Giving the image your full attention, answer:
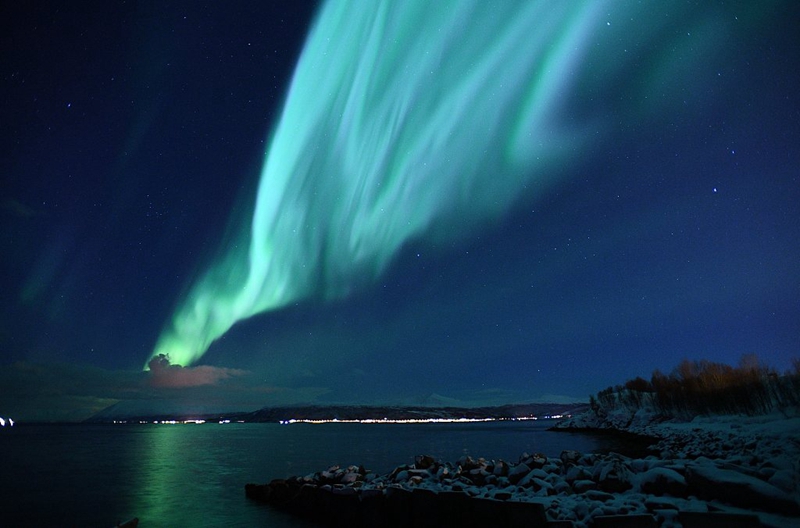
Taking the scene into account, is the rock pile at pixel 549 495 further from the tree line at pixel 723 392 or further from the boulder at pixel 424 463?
the tree line at pixel 723 392

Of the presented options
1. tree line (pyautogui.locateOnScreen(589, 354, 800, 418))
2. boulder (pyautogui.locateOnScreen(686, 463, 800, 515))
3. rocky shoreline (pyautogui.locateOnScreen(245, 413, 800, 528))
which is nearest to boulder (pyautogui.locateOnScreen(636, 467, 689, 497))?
rocky shoreline (pyautogui.locateOnScreen(245, 413, 800, 528))

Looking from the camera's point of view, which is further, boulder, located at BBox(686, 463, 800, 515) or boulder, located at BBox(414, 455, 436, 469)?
boulder, located at BBox(414, 455, 436, 469)

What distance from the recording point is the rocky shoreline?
963 centimetres

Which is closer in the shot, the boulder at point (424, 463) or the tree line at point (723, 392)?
the boulder at point (424, 463)

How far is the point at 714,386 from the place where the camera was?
63.8 metres

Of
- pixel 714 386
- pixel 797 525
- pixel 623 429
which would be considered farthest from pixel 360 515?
pixel 623 429

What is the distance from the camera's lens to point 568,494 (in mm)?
13633

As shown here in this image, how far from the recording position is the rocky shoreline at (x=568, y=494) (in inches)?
379

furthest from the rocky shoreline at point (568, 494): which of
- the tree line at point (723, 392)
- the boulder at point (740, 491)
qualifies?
the tree line at point (723, 392)

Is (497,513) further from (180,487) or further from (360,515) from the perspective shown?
(180,487)

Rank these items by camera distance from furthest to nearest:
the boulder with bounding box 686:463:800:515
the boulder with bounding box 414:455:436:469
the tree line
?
the tree line
the boulder with bounding box 414:455:436:469
the boulder with bounding box 686:463:800:515

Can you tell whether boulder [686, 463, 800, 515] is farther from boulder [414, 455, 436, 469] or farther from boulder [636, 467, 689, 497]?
boulder [414, 455, 436, 469]

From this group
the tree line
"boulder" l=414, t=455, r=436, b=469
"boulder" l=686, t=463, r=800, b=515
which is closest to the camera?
"boulder" l=686, t=463, r=800, b=515

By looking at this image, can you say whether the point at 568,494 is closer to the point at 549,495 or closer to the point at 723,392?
the point at 549,495
